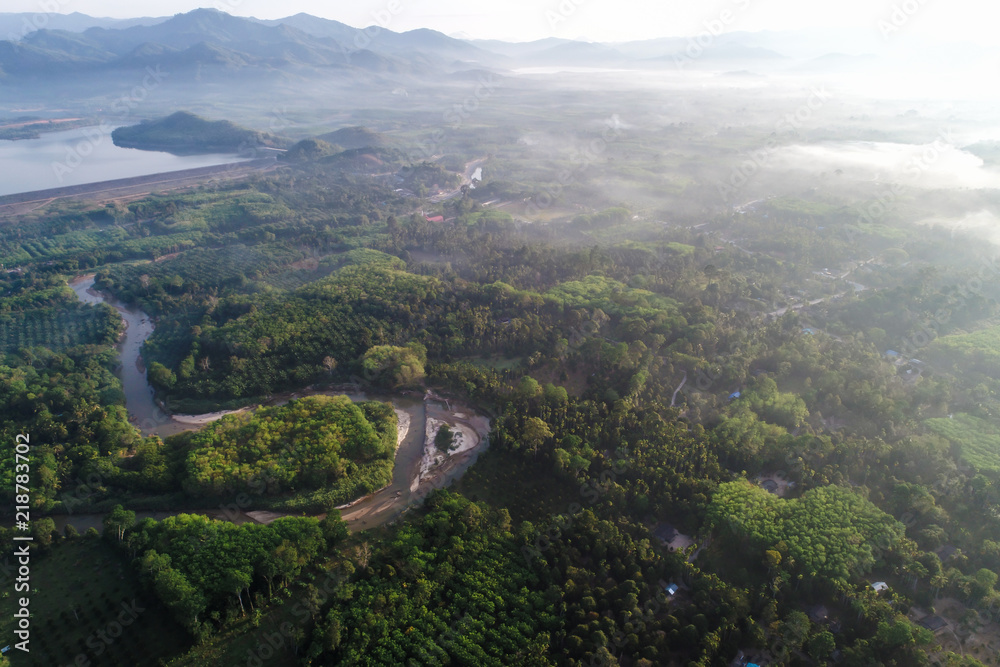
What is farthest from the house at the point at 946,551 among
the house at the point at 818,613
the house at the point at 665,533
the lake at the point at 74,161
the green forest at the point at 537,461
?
the lake at the point at 74,161

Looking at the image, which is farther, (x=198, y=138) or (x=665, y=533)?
(x=198, y=138)

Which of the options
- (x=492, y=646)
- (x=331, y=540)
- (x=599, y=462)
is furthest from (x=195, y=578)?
(x=599, y=462)

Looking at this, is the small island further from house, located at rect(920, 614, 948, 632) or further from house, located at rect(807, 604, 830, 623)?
house, located at rect(920, 614, 948, 632)

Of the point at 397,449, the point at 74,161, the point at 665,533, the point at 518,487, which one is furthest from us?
the point at 74,161

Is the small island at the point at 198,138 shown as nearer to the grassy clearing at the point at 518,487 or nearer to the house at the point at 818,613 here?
the grassy clearing at the point at 518,487

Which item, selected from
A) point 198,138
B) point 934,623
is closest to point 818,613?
point 934,623

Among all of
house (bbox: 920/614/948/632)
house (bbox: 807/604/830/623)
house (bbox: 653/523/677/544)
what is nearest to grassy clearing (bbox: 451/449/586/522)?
house (bbox: 653/523/677/544)

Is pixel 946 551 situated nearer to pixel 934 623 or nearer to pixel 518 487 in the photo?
pixel 934 623
